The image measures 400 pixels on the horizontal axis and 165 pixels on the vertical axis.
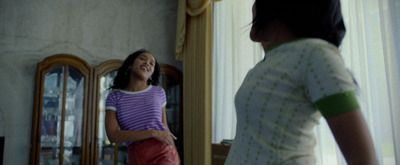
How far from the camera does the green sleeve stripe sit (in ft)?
1.53

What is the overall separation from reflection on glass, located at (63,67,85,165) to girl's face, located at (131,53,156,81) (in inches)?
61.2

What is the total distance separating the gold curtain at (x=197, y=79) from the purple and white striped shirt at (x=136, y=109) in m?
1.54

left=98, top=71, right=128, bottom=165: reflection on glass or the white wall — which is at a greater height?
the white wall

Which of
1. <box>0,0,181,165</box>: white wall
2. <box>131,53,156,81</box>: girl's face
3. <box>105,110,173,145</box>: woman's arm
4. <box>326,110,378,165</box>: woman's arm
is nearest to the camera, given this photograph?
<box>326,110,378,165</box>: woman's arm

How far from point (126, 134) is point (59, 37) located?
7.72 ft

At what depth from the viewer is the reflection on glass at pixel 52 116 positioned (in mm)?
2967

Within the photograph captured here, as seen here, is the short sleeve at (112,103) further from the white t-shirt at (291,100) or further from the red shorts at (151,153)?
the white t-shirt at (291,100)

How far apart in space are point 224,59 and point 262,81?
2675mm

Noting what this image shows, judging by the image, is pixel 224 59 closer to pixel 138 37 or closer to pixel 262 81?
pixel 138 37

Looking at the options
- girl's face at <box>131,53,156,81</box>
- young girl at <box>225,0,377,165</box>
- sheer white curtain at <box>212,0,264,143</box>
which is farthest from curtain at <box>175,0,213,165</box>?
young girl at <box>225,0,377,165</box>

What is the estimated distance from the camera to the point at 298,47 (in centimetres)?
55

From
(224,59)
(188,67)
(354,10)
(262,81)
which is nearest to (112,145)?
(188,67)

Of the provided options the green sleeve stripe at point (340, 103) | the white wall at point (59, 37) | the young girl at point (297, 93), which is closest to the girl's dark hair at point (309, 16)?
the young girl at point (297, 93)

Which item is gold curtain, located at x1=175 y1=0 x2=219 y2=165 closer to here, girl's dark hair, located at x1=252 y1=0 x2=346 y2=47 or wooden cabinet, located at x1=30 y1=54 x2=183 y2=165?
wooden cabinet, located at x1=30 y1=54 x2=183 y2=165
